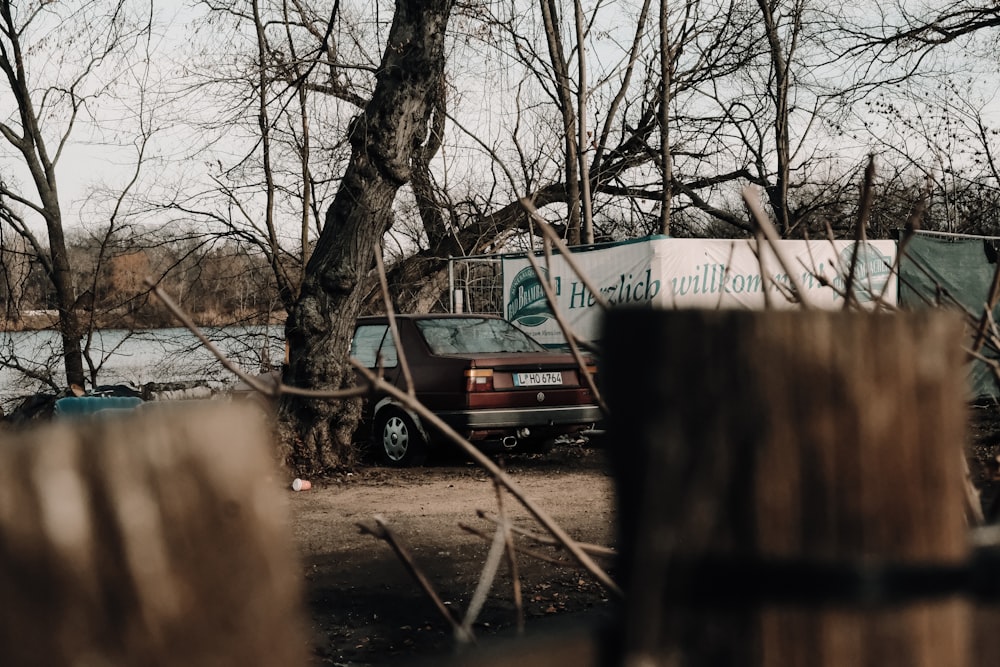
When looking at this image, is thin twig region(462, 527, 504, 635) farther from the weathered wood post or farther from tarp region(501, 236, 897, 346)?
tarp region(501, 236, 897, 346)

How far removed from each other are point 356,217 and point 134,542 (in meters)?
9.43

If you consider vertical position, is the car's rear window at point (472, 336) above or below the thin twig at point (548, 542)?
above

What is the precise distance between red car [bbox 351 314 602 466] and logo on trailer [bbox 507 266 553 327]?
2.46 metres

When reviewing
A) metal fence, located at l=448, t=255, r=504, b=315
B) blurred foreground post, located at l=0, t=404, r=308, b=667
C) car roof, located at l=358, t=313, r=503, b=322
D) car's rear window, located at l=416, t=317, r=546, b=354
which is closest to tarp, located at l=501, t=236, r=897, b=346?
car's rear window, located at l=416, t=317, r=546, b=354

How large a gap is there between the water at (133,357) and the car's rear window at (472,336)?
368 centimetres

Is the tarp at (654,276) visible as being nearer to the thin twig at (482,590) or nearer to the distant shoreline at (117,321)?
the distant shoreline at (117,321)

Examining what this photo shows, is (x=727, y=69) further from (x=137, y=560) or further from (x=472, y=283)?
(x=137, y=560)

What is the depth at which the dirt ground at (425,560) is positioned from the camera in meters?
4.97

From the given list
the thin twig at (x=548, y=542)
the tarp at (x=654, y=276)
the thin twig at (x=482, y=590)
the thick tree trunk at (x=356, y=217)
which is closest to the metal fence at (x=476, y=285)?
the tarp at (x=654, y=276)

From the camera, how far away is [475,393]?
1064cm

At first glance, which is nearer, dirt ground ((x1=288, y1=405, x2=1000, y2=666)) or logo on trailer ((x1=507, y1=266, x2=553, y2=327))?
dirt ground ((x1=288, y1=405, x2=1000, y2=666))

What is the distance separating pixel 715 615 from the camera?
788 mm

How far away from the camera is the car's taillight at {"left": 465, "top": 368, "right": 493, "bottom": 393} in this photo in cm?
1066

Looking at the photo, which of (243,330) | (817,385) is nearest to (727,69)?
(243,330)
